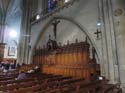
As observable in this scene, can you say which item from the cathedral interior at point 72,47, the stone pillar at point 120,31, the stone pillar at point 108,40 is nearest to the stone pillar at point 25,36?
the cathedral interior at point 72,47

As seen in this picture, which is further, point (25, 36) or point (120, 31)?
point (25, 36)

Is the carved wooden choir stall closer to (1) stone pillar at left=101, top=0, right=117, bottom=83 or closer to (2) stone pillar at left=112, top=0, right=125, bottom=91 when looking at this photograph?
(1) stone pillar at left=101, top=0, right=117, bottom=83

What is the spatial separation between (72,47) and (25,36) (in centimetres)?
654

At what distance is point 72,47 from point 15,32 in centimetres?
1186

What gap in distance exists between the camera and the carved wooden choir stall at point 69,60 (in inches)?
294

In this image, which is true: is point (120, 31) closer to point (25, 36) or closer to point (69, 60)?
point (69, 60)

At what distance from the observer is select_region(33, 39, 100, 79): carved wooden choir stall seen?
747 cm

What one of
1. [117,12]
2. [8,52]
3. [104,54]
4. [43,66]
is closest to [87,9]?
[117,12]

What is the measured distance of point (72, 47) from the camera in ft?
27.8

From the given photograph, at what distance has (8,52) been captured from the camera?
17109 millimetres

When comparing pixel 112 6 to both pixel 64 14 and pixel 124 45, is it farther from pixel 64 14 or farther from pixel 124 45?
pixel 64 14

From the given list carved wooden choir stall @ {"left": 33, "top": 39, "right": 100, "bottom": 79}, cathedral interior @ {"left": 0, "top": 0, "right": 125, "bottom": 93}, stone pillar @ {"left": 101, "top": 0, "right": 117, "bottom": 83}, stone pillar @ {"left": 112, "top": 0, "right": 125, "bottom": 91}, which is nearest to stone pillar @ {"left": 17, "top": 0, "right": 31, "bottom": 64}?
cathedral interior @ {"left": 0, "top": 0, "right": 125, "bottom": 93}

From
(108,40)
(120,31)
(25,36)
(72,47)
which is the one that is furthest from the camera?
(25,36)

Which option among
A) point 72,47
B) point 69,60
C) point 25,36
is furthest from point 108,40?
point 25,36
